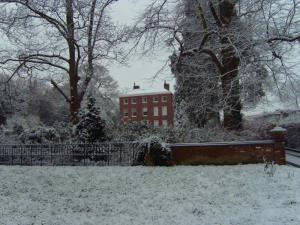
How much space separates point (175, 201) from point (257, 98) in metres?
10.5

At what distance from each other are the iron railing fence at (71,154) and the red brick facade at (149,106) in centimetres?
4607

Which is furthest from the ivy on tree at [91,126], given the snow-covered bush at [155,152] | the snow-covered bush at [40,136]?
the snow-covered bush at [155,152]

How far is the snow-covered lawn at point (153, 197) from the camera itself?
736 cm

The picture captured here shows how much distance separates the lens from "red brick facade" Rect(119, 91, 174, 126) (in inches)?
2574

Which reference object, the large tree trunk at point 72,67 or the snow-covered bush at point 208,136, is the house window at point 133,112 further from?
the snow-covered bush at point 208,136

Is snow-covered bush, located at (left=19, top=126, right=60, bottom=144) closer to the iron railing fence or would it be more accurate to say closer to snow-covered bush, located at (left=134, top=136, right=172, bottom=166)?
Answer: the iron railing fence

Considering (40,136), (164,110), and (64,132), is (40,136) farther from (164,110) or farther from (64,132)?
(164,110)

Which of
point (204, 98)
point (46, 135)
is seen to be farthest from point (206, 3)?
point (46, 135)

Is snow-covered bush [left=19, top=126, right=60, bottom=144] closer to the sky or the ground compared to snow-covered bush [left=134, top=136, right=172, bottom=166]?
closer to the sky

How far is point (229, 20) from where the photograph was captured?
19.4 metres

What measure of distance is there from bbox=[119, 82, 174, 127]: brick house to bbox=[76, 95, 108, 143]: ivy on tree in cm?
4600

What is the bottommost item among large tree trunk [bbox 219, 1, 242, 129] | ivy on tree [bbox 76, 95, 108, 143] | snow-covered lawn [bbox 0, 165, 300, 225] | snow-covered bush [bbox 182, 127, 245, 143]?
snow-covered lawn [bbox 0, 165, 300, 225]

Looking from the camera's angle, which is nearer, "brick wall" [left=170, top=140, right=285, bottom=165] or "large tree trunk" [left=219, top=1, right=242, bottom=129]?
"brick wall" [left=170, top=140, right=285, bottom=165]

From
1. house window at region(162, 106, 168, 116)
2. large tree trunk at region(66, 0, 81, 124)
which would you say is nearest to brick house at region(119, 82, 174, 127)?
house window at region(162, 106, 168, 116)
